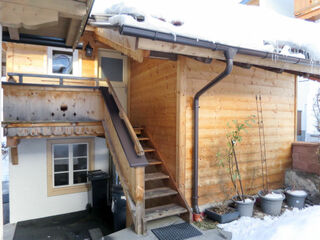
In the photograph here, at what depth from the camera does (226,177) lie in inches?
181

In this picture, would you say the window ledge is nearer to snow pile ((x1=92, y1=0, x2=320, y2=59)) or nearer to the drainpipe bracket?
snow pile ((x1=92, y1=0, x2=320, y2=59))

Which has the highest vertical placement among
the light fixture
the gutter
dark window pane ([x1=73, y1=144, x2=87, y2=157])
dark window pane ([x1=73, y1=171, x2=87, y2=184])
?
the light fixture

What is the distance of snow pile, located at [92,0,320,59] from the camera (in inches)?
132

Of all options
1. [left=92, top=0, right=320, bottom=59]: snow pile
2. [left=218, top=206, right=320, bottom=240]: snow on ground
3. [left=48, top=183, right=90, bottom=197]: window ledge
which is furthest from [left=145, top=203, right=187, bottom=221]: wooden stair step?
[left=48, top=183, right=90, bottom=197]: window ledge

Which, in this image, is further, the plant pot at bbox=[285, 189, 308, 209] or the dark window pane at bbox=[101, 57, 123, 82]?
the dark window pane at bbox=[101, 57, 123, 82]

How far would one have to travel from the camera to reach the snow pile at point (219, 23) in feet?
11.0

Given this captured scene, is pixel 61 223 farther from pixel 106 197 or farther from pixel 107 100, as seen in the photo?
pixel 107 100

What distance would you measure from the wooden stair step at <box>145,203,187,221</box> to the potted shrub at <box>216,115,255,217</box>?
1.07 metres

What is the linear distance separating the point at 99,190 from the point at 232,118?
4136mm

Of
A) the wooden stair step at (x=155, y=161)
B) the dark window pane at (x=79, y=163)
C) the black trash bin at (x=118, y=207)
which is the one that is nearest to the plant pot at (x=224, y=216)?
the wooden stair step at (x=155, y=161)

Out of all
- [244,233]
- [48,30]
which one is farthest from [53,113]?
[244,233]

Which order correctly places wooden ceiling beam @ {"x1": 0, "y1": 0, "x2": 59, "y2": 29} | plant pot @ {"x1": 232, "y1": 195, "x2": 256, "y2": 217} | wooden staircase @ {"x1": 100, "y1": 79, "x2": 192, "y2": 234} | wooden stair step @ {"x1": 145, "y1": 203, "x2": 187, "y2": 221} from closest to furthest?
wooden ceiling beam @ {"x1": 0, "y1": 0, "x2": 59, "y2": 29} → wooden staircase @ {"x1": 100, "y1": 79, "x2": 192, "y2": 234} → wooden stair step @ {"x1": 145, "y1": 203, "x2": 187, "y2": 221} → plant pot @ {"x1": 232, "y1": 195, "x2": 256, "y2": 217}

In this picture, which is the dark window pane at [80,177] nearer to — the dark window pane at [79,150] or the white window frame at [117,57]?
the dark window pane at [79,150]

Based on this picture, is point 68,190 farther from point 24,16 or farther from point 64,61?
point 24,16
